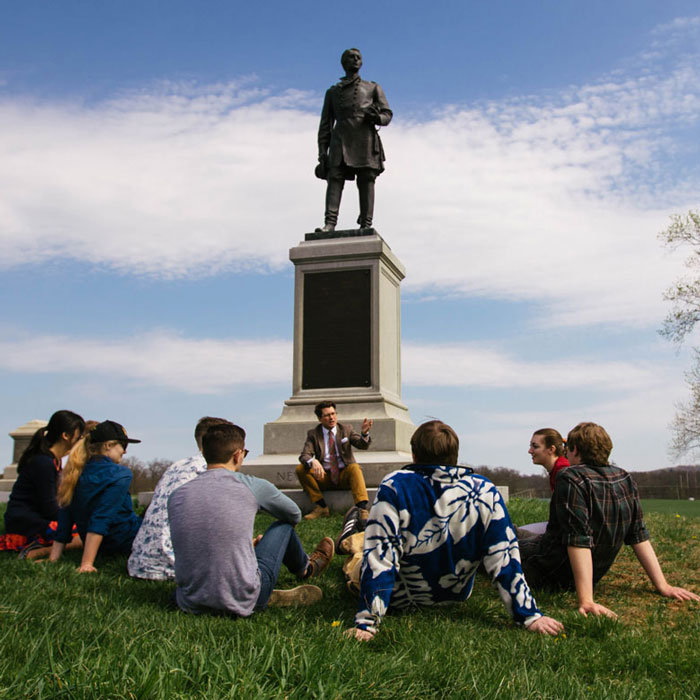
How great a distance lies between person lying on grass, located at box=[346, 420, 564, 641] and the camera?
4090mm

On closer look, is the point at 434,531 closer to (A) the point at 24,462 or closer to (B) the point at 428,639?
(B) the point at 428,639

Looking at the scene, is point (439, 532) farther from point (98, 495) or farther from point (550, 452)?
point (98, 495)

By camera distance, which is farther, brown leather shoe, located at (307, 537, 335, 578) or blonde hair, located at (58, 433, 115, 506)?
blonde hair, located at (58, 433, 115, 506)

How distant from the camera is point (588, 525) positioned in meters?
4.77

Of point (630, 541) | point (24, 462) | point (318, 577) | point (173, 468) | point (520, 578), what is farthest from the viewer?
point (24, 462)

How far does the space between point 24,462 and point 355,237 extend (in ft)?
21.4

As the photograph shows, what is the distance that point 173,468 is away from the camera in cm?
596

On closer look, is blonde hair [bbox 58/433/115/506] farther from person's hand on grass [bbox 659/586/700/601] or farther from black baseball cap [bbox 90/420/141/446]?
person's hand on grass [bbox 659/586/700/601]

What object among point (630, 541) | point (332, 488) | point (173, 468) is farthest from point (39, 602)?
point (332, 488)

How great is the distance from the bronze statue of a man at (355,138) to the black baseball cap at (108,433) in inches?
262

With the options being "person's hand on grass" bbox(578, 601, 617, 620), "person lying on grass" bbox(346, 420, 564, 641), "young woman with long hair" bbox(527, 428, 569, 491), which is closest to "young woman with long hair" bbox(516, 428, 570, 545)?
"young woman with long hair" bbox(527, 428, 569, 491)

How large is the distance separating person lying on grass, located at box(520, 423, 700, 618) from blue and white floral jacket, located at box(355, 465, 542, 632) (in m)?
0.71

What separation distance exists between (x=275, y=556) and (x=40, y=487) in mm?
3316

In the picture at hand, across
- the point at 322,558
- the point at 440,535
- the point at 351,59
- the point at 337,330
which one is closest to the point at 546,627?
the point at 440,535
